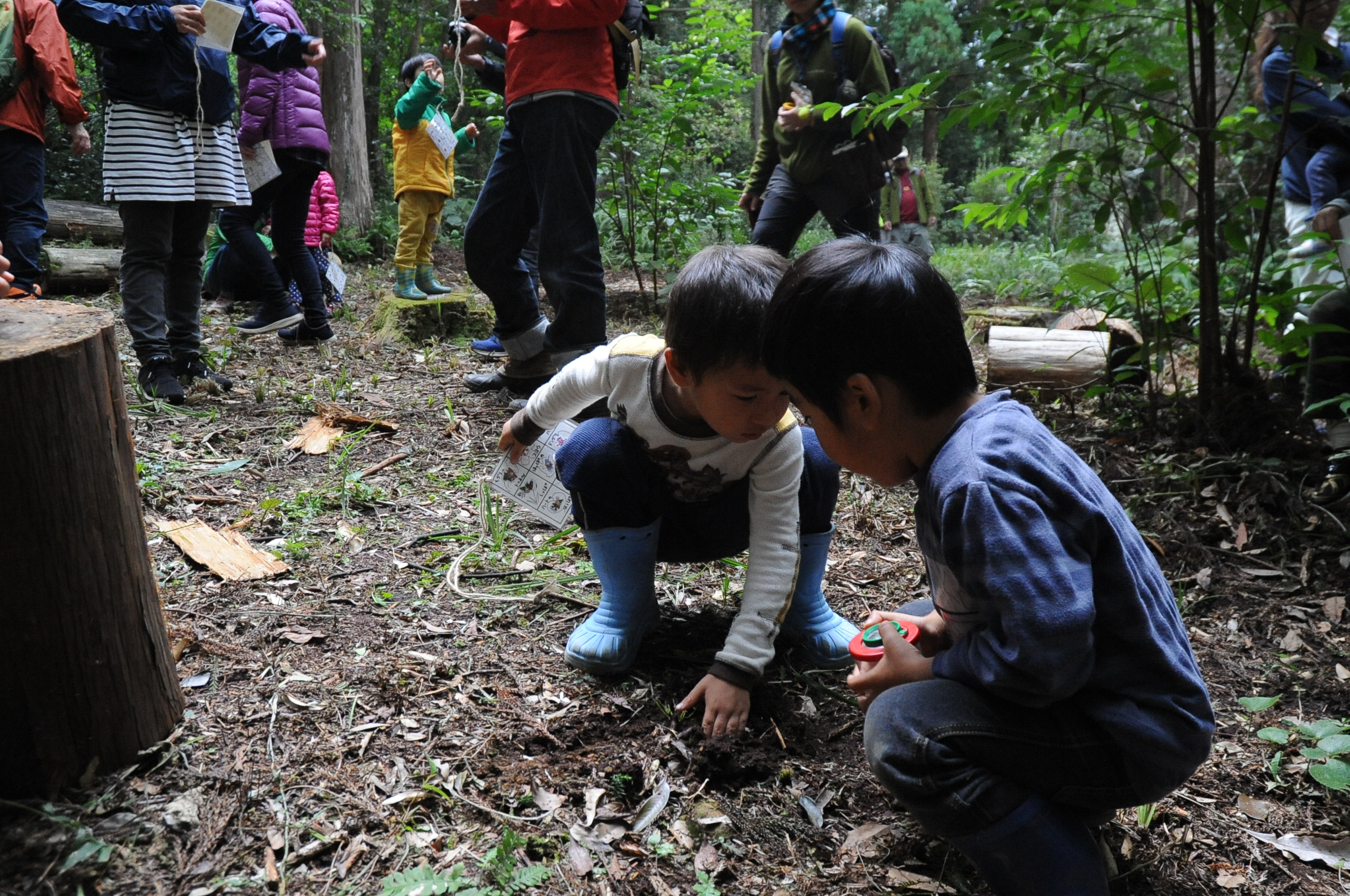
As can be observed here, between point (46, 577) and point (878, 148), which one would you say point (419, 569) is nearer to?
point (46, 577)

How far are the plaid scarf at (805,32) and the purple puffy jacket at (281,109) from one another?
2.72m

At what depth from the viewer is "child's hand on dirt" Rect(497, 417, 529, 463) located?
234 cm

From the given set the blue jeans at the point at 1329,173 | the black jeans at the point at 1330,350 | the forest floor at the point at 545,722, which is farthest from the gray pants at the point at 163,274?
the blue jeans at the point at 1329,173

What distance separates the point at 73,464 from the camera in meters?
1.49

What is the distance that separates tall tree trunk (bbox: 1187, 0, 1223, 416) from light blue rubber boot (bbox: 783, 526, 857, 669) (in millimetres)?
1973

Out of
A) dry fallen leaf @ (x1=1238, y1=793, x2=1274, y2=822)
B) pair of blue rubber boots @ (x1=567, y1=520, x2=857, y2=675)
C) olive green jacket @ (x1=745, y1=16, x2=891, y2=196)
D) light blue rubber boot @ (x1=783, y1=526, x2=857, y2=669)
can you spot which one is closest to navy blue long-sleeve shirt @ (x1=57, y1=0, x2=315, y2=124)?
olive green jacket @ (x1=745, y1=16, x2=891, y2=196)

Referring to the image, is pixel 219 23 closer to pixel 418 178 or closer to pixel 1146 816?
pixel 418 178

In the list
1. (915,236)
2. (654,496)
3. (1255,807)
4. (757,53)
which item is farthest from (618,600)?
(757,53)

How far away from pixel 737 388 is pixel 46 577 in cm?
129

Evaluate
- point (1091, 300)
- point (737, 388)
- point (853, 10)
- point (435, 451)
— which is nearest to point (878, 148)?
point (1091, 300)

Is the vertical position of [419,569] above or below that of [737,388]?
below

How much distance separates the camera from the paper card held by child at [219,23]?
12.4ft

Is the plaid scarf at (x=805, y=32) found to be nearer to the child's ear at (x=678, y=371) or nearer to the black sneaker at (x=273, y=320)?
the child's ear at (x=678, y=371)

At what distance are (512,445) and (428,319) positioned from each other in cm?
368
